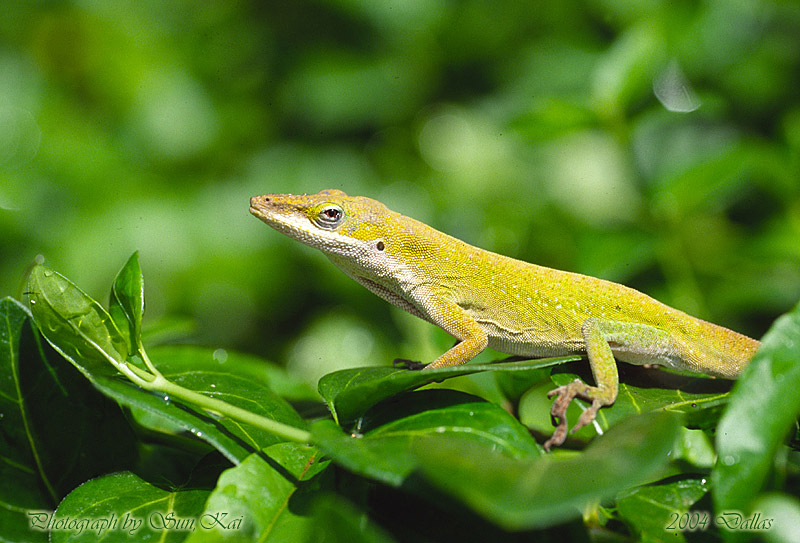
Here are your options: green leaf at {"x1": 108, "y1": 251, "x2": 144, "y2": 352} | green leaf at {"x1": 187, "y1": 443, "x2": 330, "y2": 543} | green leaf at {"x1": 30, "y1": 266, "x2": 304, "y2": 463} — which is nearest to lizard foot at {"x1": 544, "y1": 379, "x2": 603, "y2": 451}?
green leaf at {"x1": 187, "y1": 443, "x2": 330, "y2": 543}

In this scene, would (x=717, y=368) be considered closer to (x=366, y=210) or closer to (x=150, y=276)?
(x=366, y=210)

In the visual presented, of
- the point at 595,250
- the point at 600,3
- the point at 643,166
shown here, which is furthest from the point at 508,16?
the point at 595,250

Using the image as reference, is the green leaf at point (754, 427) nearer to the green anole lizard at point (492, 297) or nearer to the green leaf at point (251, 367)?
the green anole lizard at point (492, 297)

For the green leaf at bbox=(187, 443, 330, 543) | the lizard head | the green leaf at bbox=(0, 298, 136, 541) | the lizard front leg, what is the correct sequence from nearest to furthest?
the green leaf at bbox=(187, 443, 330, 543) → the green leaf at bbox=(0, 298, 136, 541) → the lizard front leg → the lizard head

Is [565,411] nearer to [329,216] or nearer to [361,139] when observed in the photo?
[329,216]

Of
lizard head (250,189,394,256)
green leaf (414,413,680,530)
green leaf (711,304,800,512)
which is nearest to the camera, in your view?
green leaf (414,413,680,530)

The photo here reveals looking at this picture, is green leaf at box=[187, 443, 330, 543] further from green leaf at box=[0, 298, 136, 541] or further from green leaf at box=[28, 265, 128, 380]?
green leaf at box=[0, 298, 136, 541]
